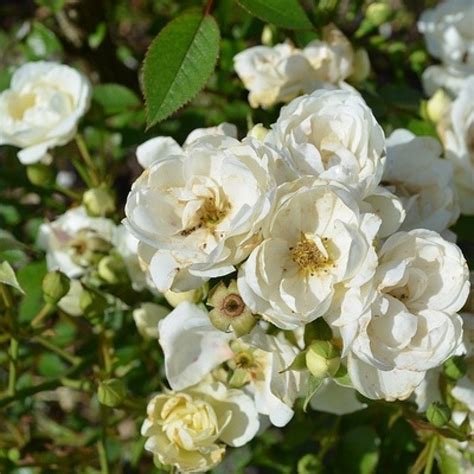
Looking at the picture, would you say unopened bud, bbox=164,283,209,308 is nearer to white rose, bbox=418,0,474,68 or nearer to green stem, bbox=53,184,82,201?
green stem, bbox=53,184,82,201

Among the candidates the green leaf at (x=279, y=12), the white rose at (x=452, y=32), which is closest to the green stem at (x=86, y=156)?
the green leaf at (x=279, y=12)

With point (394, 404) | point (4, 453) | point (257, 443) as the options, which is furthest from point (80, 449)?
point (394, 404)

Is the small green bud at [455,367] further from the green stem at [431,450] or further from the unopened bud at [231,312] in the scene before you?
the unopened bud at [231,312]

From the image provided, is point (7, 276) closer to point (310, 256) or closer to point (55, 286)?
point (55, 286)

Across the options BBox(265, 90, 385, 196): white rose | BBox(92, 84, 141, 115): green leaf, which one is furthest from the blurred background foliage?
BBox(265, 90, 385, 196): white rose

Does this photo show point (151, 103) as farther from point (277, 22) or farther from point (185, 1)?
point (185, 1)
